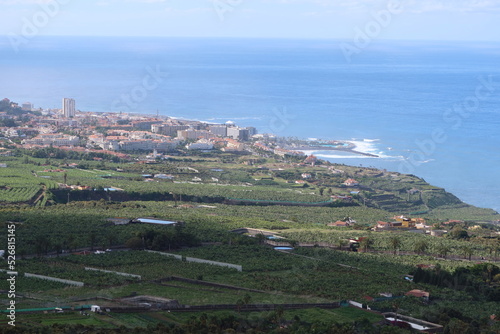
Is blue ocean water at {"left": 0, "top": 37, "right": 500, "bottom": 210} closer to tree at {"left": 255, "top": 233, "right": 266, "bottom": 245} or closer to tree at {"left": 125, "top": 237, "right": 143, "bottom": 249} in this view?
tree at {"left": 255, "top": 233, "right": 266, "bottom": 245}

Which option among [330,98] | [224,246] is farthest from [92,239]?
[330,98]

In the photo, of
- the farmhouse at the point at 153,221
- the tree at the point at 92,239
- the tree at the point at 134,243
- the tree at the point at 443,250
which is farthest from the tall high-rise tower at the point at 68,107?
the tree at the point at 443,250

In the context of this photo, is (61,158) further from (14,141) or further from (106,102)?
(106,102)

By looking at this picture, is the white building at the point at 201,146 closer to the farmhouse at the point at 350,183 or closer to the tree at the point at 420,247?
the farmhouse at the point at 350,183

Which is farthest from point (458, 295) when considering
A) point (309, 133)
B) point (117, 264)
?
point (309, 133)

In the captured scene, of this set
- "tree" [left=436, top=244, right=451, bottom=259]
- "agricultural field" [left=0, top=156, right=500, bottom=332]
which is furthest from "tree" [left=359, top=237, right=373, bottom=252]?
"tree" [left=436, top=244, right=451, bottom=259]

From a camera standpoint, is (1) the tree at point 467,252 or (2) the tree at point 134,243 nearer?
(2) the tree at point 134,243

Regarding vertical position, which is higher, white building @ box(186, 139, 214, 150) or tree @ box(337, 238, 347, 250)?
white building @ box(186, 139, 214, 150)

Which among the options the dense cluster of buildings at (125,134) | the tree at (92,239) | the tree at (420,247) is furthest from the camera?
the dense cluster of buildings at (125,134)

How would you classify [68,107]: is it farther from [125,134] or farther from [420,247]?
[420,247]
